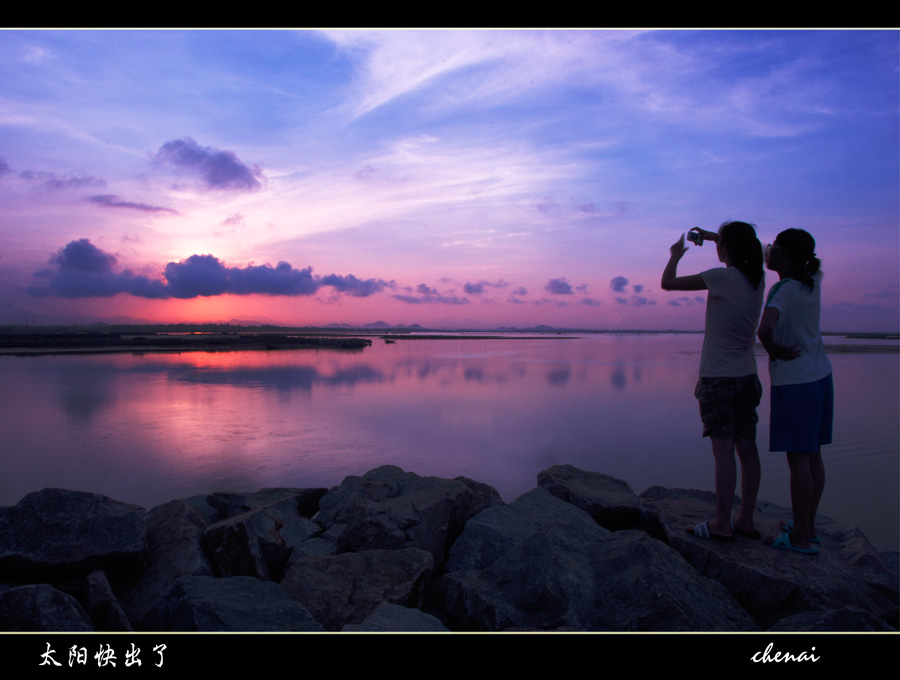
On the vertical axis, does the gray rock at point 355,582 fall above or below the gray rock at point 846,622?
below

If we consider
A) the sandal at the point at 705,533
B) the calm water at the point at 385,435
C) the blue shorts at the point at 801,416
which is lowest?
the calm water at the point at 385,435

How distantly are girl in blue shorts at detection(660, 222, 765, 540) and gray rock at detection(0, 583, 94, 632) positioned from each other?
3.85 m

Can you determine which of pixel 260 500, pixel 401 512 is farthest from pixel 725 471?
pixel 260 500

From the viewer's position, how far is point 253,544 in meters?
3.73

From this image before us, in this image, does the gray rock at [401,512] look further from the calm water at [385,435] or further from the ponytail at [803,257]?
the ponytail at [803,257]

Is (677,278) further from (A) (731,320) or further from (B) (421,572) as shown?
(B) (421,572)

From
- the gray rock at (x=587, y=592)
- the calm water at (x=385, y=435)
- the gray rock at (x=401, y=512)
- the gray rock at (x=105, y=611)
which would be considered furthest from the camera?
the calm water at (x=385, y=435)

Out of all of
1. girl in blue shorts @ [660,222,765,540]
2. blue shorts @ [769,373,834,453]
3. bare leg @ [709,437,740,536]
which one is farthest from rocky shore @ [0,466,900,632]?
blue shorts @ [769,373,834,453]

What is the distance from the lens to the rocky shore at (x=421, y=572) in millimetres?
2771

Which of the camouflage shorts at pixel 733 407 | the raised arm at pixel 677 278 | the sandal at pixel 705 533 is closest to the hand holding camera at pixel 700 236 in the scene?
the raised arm at pixel 677 278

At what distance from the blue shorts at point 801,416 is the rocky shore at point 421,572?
2.48 feet

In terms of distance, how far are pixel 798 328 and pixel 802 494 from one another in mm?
1044
